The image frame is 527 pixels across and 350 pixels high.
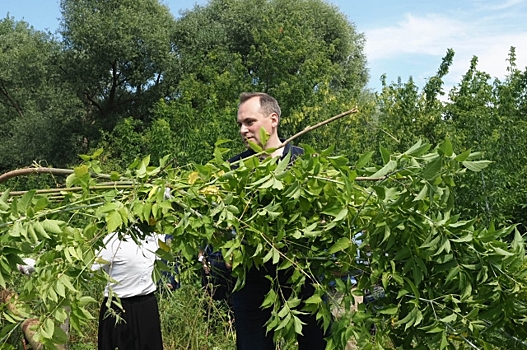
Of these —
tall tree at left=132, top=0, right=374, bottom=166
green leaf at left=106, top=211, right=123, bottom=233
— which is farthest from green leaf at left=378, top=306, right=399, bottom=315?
tall tree at left=132, top=0, right=374, bottom=166

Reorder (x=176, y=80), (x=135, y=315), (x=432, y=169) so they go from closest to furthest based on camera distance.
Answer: (x=432, y=169) < (x=135, y=315) < (x=176, y=80)

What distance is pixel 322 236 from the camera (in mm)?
1713

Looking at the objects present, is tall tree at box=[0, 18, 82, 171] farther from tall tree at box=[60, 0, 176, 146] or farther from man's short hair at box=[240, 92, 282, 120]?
man's short hair at box=[240, 92, 282, 120]

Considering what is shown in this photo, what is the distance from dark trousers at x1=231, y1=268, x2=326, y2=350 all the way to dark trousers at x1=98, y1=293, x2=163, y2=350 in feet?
5.94

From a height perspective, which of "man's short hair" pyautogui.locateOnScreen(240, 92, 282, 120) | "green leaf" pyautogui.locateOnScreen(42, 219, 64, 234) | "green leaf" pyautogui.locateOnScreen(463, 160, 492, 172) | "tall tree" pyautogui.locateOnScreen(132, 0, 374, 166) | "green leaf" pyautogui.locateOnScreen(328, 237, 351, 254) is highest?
"tall tree" pyautogui.locateOnScreen(132, 0, 374, 166)

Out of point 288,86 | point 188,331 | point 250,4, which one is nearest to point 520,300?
point 188,331

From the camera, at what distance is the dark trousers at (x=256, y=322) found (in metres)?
2.56

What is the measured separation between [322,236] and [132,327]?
297cm

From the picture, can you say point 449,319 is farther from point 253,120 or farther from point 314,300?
point 253,120

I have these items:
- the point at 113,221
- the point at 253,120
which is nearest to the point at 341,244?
the point at 113,221

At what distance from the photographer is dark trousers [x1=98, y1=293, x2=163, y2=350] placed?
429 cm

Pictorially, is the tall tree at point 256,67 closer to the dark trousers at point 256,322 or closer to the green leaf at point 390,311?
the dark trousers at point 256,322

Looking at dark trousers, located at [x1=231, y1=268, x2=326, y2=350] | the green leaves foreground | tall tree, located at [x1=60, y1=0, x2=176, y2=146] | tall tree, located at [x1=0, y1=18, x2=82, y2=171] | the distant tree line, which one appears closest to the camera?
the green leaves foreground

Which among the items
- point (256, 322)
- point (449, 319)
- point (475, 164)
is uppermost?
point (475, 164)
